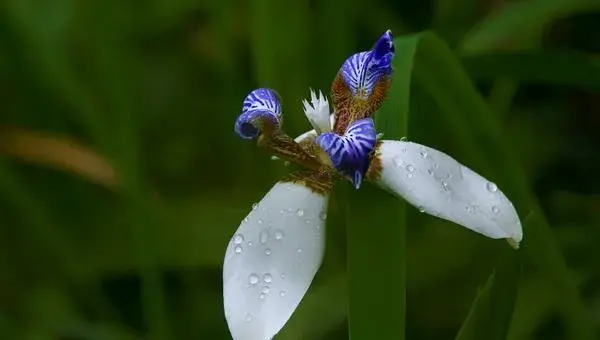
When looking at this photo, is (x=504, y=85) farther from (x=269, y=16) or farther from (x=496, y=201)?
(x=496, y=201)

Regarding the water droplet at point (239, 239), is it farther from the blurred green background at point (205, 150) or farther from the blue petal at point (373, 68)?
the blurred green background at point (205, 150)

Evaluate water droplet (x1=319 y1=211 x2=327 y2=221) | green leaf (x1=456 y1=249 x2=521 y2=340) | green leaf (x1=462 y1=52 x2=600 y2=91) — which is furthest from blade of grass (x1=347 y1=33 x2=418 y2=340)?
green leaf (x1=462 y1=52 x2=600 y2=91)

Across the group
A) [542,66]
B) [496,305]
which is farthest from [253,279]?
[542,66]

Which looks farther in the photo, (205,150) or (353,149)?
(205,150)

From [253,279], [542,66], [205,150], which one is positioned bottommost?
[253,279]

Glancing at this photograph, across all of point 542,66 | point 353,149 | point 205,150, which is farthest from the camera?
point 205,150

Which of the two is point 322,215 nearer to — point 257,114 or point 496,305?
point 257,114
